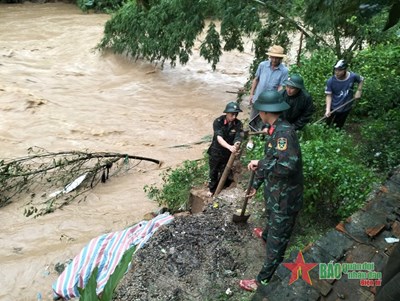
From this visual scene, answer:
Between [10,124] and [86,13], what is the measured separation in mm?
11606

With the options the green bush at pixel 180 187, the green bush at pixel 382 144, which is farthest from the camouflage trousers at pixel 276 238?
the green bush at pixel 180 187

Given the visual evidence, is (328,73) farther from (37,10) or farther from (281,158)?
(37,10)

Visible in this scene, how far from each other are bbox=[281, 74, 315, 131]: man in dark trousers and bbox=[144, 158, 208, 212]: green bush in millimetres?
1609

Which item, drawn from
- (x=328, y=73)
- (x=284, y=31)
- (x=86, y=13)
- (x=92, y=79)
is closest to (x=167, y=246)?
(x=328, y=73)

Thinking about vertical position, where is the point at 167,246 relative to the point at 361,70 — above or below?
below

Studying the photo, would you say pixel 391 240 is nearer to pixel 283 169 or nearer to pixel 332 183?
pixel 283 169

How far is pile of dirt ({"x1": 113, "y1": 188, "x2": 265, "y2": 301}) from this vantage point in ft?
12.2

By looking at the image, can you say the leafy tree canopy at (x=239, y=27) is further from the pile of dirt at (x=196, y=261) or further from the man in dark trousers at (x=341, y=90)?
the pile of dirt at (x=196, y=261)

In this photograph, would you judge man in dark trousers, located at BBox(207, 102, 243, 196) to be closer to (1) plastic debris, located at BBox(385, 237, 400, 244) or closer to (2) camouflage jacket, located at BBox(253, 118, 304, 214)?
(2) camouflage jacket, located at BBox(253, 118, 304, 214)

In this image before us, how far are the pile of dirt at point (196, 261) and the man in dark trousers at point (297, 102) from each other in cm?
152

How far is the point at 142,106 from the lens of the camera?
1102 centimetres

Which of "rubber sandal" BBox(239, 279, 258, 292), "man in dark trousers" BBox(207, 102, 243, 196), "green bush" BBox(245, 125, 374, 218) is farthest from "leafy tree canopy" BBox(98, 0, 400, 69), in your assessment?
"rubber sandal" BBox(239, 279, 258, 292)

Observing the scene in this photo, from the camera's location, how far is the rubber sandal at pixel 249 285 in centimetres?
369

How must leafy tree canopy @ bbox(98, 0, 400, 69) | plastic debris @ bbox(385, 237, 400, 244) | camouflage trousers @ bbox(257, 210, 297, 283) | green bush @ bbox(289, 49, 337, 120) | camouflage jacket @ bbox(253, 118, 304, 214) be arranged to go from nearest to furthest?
plastic debris @ bbox(385, 237, 400, 244) < camouflage jacket @ bbox(253, 118, 304, 214) < camouflage trousers @ bbox(257, 210, 297, 283) < green bush @ bbox(289, 49, 337, 120) < leafy tree canopy @ bbox(98, 0, 400, 69)
